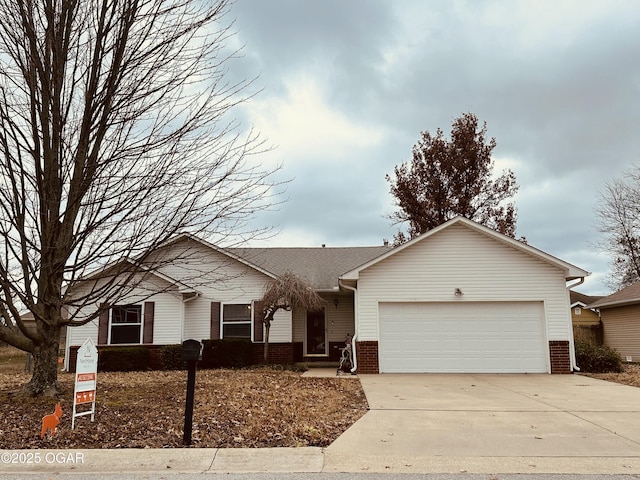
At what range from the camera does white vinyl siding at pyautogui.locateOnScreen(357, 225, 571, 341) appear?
15055 mm

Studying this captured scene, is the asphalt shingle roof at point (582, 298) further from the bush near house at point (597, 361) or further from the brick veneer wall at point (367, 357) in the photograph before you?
the brick veneer wall at point (367, 357)

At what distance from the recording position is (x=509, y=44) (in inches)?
494

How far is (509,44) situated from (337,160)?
5.10 meters

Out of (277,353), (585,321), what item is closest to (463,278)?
(277,353)

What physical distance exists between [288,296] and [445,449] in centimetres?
1026

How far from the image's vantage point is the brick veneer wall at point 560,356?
14.8m

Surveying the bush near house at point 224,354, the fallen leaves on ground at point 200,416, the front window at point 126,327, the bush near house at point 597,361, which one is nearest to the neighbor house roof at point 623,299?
the bush near house at point 597,361

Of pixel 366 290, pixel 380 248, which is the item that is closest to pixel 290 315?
pixel 366 290

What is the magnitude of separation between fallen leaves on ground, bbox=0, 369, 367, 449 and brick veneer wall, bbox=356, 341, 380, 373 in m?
3.38

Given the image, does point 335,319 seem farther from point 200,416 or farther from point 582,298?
point 582,298

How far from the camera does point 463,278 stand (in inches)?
600

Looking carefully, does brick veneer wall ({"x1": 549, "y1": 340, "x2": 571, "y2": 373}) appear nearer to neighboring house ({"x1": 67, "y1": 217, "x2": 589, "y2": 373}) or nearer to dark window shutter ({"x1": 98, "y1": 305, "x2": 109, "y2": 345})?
neighboring house ({"x1": 67, "y1": 217, "x2": 589, "y2": 373})

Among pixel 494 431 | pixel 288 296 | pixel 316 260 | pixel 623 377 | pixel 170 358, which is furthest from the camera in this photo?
pixel 316 260

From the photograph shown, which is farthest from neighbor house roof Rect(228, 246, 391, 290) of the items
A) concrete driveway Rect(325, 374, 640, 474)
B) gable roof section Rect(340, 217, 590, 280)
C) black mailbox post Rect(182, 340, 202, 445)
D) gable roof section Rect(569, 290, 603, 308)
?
gable roof section Rect(569, 290, 603, 308)
